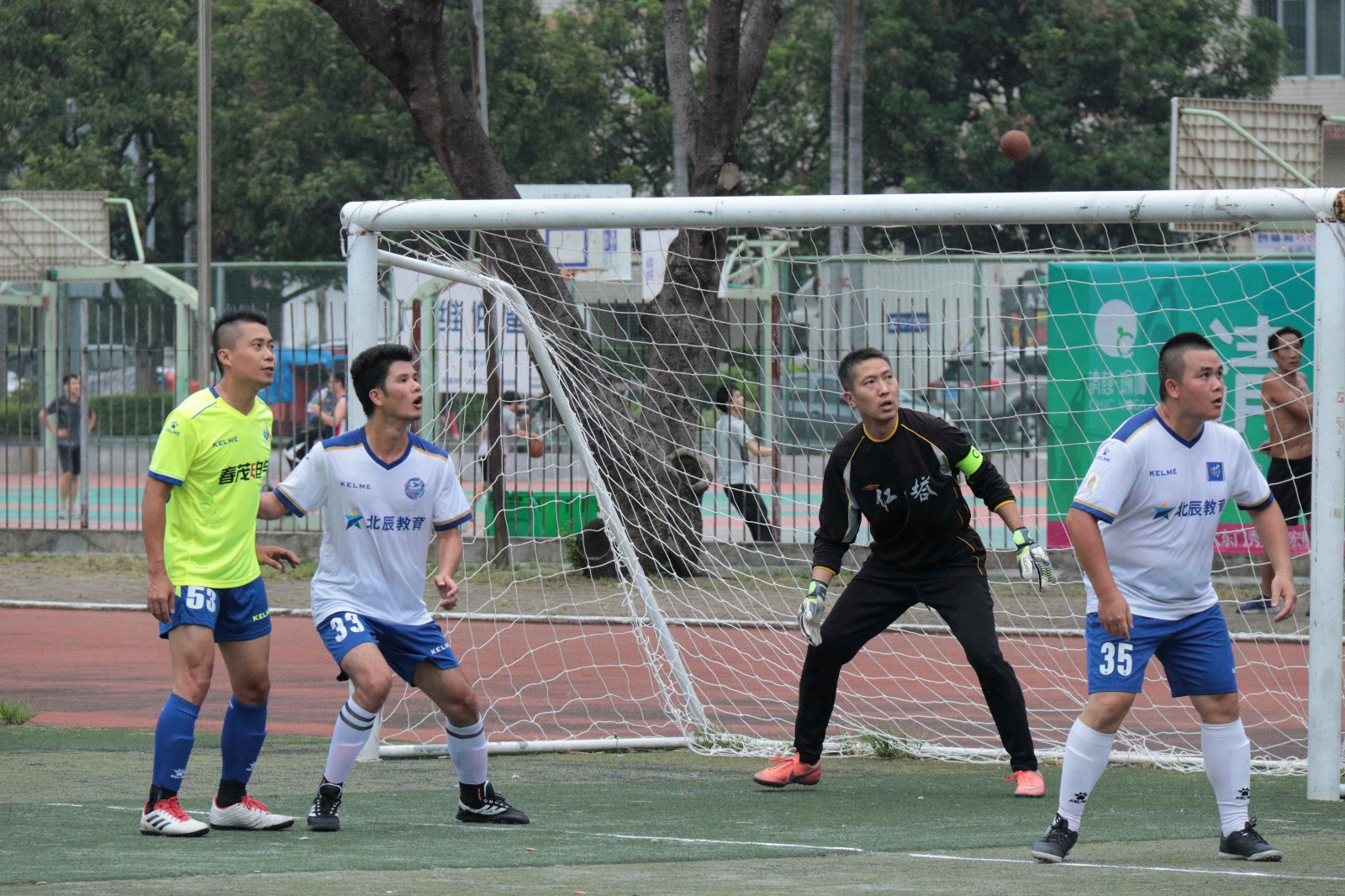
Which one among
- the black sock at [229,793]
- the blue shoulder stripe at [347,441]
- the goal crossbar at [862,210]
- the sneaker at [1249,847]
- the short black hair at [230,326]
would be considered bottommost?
the sneaker at [1249,847]

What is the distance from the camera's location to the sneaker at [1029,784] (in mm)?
7352

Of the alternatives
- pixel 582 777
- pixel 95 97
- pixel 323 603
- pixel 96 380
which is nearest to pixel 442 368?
pixel 582 777

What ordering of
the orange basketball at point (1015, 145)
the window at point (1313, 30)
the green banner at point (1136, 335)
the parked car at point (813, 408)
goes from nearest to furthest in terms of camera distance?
the parked car at point (813, 408) → the green banner at point (1136, 335) → the orange basketball at point (1015, 145) → the window at point (1313, 30)

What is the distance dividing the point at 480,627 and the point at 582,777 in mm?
5355

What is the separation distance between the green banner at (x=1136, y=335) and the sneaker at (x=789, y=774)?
7.40m

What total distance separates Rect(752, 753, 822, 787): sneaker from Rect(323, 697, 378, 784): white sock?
6.68ft

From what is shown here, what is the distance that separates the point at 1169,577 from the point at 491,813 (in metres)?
2.54

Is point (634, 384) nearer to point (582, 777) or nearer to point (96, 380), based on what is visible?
point (582, 777)

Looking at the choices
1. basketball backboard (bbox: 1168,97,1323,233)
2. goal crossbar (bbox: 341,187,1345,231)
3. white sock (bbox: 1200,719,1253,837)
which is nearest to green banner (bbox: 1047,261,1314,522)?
basketball backboard (bbox: 1168,97,1323,233)

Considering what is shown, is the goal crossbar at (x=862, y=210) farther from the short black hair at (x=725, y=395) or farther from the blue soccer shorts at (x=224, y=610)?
the short black hair at (x=725, y=395)

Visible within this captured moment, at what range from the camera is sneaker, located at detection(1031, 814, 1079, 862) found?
5.68 metres

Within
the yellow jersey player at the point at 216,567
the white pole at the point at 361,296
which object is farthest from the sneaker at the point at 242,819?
the white pole at the point at 361,296

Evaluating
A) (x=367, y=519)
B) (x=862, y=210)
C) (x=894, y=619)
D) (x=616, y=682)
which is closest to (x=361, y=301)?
(x=367, y=519)

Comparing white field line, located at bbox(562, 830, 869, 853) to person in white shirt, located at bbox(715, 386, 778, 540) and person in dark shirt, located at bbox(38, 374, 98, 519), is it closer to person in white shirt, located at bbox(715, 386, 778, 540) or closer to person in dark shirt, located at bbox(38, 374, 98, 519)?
person in white shirt, located at bbox(715, 386, 778, 540)
